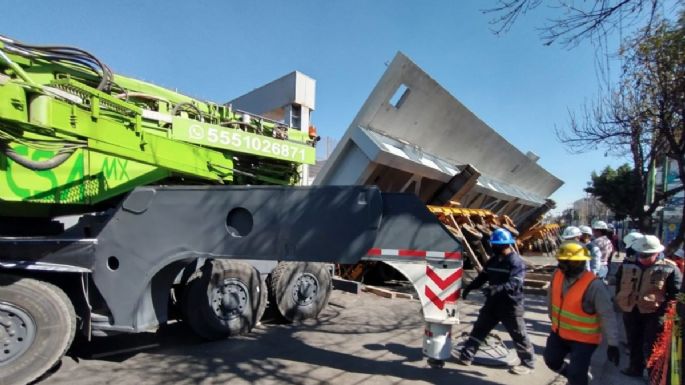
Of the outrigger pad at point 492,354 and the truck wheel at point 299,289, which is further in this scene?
the truck wheel at point 299,289

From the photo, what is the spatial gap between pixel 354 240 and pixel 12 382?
322 centimetres

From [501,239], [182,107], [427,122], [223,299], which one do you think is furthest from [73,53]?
[427,122]

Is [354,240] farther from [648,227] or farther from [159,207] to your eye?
[648,227]

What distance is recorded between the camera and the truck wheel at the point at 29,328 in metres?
3.78

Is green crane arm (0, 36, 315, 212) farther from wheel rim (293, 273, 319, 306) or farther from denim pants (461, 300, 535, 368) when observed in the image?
denim pants (461, 300, 535, 368)

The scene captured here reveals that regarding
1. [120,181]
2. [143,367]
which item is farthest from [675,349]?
[120,181]

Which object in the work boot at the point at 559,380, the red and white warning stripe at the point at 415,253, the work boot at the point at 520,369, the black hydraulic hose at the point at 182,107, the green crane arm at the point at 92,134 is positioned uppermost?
the black hydraulic hose at the point at 182,107

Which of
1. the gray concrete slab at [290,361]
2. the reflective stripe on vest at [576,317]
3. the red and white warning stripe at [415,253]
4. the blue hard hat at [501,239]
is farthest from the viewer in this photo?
the blue hard hat at [501,239]

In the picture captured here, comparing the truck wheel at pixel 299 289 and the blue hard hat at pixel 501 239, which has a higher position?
the blue hard hat at pixel 501 239

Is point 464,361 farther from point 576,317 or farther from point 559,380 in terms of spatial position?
point 576,317

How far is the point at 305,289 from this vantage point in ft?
21.2

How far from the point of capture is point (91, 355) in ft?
15.8

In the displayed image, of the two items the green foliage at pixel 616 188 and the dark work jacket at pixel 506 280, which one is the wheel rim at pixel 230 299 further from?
the green foliage at pixel 616 188

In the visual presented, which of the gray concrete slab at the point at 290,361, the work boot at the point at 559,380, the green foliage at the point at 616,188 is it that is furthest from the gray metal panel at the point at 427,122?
the green foliage at the point at 616,188
